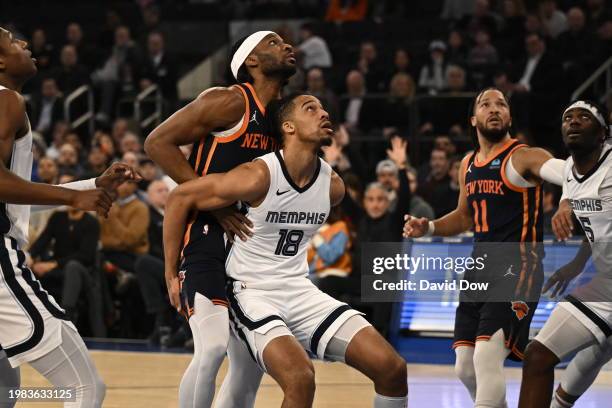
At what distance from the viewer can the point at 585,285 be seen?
666cm

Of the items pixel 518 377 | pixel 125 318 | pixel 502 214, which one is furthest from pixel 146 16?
pixel 502 214

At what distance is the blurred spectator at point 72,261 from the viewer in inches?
480

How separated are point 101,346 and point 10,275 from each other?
6.94m

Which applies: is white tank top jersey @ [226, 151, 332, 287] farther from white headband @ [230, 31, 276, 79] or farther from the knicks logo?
the knicks logo

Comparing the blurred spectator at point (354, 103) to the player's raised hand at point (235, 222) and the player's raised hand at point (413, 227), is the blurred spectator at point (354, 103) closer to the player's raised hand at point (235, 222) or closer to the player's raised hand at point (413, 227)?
the player's raised hand at point (413, 227)

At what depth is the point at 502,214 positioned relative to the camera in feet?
22.8

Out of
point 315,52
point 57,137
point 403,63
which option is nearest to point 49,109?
point 57,137

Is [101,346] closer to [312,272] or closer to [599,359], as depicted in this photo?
[312,272]

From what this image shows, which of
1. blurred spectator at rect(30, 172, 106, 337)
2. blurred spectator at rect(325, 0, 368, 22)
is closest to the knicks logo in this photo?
blurred spectator at rect(30, 172, 106, 337)

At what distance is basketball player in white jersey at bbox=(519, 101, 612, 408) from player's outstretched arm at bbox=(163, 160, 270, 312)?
1811 millimetres

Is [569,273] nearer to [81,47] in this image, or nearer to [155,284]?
[155,284]

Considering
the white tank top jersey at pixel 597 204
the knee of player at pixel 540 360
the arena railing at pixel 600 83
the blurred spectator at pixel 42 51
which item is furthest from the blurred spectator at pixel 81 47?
the knee of player at pixel 540 360

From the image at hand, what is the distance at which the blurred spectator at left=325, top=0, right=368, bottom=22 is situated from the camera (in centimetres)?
1825

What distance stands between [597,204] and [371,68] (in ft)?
31.8
